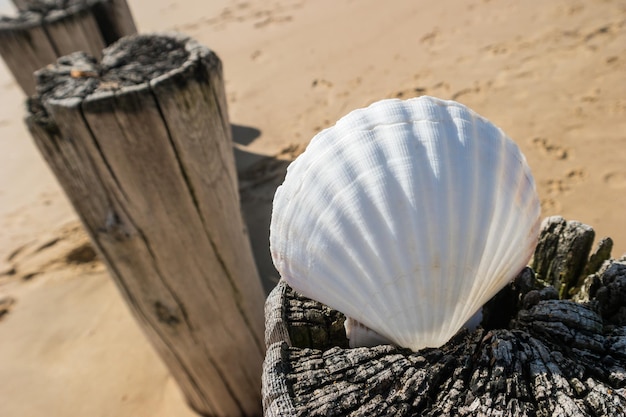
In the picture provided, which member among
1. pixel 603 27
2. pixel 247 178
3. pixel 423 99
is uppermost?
pixel 423 99

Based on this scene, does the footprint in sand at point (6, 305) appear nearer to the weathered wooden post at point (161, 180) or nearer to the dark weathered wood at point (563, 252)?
the weathered wooden post at point (161, 180)

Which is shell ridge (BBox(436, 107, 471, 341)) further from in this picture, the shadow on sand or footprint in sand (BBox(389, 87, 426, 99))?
footprint in sand (BBox(389, 87, 426, 99))

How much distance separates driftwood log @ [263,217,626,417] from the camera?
715 millimetres

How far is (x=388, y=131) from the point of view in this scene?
83 cm

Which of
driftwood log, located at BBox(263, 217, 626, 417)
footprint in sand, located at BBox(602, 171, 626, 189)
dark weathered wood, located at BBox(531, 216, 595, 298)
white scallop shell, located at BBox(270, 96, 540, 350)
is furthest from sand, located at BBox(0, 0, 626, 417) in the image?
white scallop shell, located at BBox(270, 96, 540, 350)

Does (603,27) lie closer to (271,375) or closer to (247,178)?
(247,178)

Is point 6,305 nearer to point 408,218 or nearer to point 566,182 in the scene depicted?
point 408,218

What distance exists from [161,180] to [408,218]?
1.02 metres

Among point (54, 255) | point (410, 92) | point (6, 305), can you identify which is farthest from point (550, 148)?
point (6, 305)

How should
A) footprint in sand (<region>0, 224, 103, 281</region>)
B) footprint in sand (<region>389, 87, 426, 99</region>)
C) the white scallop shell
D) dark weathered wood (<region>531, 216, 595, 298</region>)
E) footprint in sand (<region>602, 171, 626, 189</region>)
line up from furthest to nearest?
footprint in sand (<region>389, 87, 426, 99</region>) < footprint in sand (<region>0, 224, 103, 281</region>) < footprint in sand (<region>602, 171, 626, 189</region>) < dark weathered wood (<region>531, 216, 595, 298</region>) < the white scallop shell

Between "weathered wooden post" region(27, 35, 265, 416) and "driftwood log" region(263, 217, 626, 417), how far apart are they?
832 mm

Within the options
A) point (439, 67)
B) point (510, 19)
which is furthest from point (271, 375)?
point (510, 19)

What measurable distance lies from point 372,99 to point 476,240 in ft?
12.8

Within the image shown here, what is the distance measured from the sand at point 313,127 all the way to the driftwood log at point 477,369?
193 centimetres
